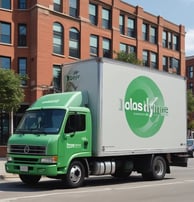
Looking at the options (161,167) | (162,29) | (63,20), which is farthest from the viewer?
(162,29)

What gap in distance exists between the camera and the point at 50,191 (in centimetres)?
1427

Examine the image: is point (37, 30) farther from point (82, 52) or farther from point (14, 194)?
point (14, 194)

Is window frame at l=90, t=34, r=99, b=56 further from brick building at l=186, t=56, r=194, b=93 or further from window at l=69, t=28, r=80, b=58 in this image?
brick building at l=186, t=56, r=194, b=93

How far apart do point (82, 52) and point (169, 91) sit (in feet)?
83.3

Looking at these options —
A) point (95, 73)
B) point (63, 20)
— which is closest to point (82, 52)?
point (63, 20)

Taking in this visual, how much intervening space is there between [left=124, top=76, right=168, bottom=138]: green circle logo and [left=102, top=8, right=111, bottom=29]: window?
96.6 feet

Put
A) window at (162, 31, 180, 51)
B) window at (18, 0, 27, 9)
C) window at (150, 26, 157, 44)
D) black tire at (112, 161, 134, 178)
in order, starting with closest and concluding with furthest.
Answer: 1. black tire at (112, 161, 134, 178)
2. window at (18, 0, 27, 9)
3. window at (150, 26, 157, 44)
4. window at (162, 31, 180, 51)

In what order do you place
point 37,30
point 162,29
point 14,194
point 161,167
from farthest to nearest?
point 162,29 < point 37,30 < point 161,167 < point 14,194

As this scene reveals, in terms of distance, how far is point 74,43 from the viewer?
144ft

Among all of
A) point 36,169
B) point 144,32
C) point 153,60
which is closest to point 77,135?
point 36,169

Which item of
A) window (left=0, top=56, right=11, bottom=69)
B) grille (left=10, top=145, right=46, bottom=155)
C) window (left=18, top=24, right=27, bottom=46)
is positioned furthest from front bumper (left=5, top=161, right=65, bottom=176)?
window (left=18, top=24, right=27, bottom=46)

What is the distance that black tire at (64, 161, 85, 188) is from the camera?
48.9ft

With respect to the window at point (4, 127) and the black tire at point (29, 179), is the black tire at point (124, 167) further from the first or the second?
the window at point (4, 127)

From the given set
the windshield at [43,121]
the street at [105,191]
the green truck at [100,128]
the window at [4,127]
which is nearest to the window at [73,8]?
the window at [4,127]
